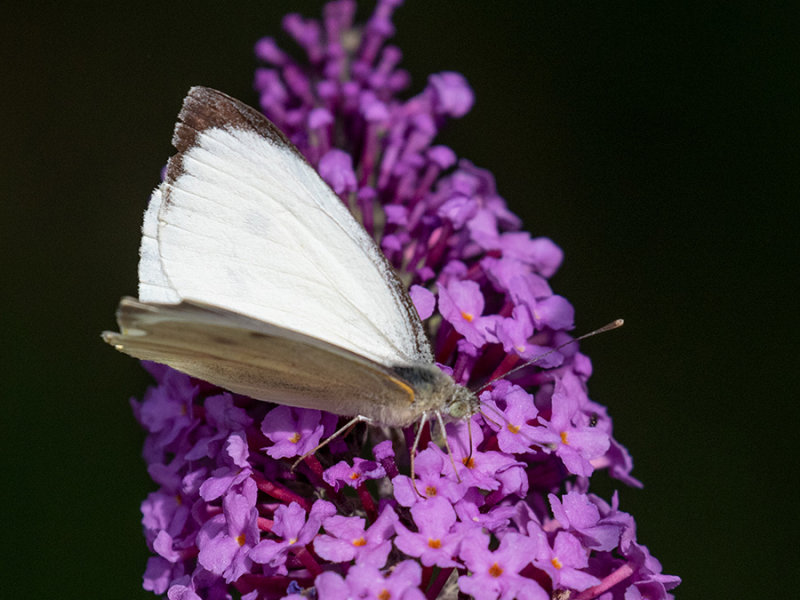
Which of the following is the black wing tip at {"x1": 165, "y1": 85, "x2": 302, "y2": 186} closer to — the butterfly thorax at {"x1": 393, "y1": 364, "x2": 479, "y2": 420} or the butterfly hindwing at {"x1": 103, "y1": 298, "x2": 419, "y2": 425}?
the butterfly hindwing at {"x1": 103, "y1": 298, "x2": 419, "y2": 425}

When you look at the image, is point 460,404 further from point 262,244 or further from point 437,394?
point 262,244

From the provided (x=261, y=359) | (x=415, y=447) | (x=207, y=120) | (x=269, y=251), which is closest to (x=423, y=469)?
(x=415, y=447)

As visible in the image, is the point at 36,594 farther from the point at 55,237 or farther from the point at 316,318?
the point at 316,318

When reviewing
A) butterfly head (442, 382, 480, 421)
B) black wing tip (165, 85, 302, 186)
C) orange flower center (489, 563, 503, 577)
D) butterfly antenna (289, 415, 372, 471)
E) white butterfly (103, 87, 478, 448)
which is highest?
black wing tip (165, 85, 302, 186)

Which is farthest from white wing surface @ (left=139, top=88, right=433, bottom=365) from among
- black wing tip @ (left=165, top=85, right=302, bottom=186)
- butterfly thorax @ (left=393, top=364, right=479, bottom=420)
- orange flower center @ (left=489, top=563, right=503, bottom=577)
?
orange flower center @ (left=489, top=563, right=503, bottom=577)

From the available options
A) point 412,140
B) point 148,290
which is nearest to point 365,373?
point 148,290
